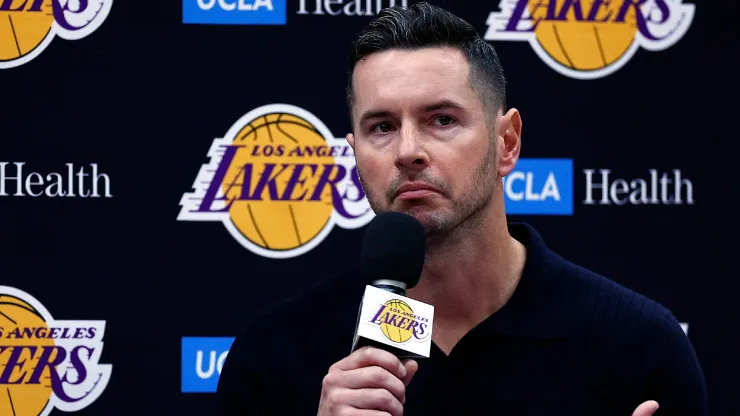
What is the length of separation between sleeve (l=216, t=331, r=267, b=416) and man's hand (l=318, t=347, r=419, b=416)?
1.44 ft

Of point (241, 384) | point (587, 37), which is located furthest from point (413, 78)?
point (587, 37)

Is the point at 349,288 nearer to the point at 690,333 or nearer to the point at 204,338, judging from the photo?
the point at 204,338

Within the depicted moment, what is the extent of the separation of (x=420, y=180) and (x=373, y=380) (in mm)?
395

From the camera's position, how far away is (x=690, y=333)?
6.91 feet

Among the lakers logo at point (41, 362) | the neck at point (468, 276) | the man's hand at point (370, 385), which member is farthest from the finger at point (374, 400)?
the lakers logo at point (41, 362)

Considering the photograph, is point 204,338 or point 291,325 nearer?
point 291,325

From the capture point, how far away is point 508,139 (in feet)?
4.70

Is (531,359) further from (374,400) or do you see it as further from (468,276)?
(374,400)

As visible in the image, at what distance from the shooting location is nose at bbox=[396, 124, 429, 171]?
1229 millimetres

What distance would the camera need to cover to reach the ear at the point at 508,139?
55.2 inches

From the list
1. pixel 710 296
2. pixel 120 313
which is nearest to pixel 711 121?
pixel 710 296

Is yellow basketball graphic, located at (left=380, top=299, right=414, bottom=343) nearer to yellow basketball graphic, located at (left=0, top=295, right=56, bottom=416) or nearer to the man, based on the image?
the man

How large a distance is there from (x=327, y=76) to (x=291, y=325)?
86 cm

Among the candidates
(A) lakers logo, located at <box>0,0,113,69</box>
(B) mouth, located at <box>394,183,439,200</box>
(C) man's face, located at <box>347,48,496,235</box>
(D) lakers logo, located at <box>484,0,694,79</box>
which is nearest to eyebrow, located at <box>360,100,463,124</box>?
(C) man's face, located at <box>347,48,496,235</box>
